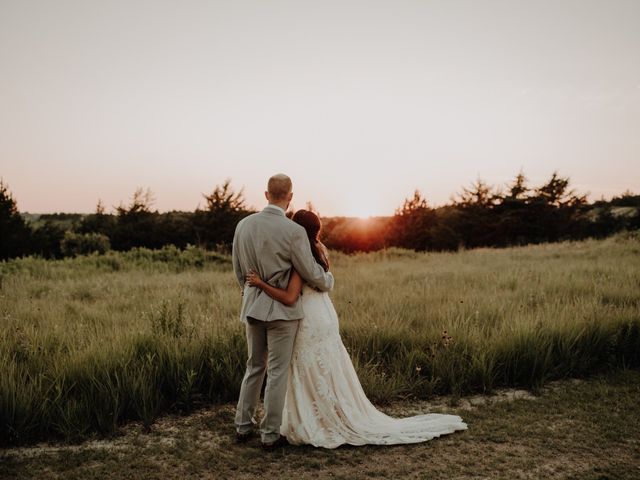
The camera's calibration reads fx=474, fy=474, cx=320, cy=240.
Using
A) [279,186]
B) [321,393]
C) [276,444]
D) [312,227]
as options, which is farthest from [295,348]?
[279,186]

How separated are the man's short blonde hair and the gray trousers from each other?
3.56 feet

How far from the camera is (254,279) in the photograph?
4047 mm

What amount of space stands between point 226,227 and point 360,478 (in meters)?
29.4

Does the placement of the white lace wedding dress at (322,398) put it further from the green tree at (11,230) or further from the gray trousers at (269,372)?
the green tree at (11,230)

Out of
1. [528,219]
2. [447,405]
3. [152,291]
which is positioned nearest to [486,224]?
[528,219]

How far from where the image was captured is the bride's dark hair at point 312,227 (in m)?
4.29

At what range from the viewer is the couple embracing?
4051mm

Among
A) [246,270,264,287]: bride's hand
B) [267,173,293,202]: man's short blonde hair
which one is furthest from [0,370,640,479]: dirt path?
→ [267,173,293,202]: man's short blonde hair

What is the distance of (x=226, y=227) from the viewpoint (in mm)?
32125

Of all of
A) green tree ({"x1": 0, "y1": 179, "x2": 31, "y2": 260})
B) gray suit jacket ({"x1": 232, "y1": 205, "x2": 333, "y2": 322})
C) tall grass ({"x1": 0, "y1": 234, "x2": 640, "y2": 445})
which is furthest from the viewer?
green tree ({"x1": 0, "y1": 179, "x2": 31, "y2": 260})

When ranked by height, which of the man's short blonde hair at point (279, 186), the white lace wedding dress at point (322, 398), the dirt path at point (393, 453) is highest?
the man's short blonde hair at point (279, 186)

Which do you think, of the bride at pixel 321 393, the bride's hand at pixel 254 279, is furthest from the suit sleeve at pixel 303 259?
the bride's hand at pixel 254 279

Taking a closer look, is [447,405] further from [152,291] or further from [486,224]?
[486,224]

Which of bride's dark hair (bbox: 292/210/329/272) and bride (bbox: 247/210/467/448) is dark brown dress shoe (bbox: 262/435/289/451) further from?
bride's dark hair (bbox: 292/210/329/272)
